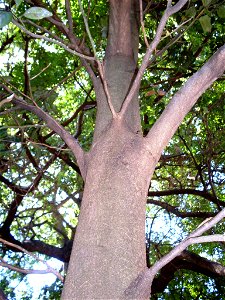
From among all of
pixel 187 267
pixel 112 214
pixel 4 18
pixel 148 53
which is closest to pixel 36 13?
pixel 4 18

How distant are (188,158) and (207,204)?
1.44m

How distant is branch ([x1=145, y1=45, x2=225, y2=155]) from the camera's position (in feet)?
5.20

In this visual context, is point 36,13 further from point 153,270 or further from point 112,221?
point 153,270

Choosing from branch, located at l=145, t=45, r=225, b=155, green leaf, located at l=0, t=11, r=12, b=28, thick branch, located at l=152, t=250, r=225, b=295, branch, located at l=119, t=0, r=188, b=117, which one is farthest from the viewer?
thick branch, located at l=152, t=250, r=225, b=295

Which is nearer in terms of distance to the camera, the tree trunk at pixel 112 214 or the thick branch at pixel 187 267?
the tree trunk at pixel 112 214

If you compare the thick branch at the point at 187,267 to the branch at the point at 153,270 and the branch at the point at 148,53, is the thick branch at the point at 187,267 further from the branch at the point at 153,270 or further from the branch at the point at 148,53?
the branch at the point at 153,270

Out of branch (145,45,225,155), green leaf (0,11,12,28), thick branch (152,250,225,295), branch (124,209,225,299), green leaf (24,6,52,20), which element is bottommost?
branch (124,209,225,299)

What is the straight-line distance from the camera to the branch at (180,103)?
5.20 ft

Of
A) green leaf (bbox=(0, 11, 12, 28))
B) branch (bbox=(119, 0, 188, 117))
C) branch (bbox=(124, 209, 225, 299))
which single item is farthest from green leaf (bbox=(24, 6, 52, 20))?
branch (bbox=(124, 209, 225, 299))

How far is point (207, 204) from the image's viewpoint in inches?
263

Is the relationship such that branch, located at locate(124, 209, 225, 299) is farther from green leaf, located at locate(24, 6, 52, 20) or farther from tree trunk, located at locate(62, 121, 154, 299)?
green leaf, located at locate(24, 6, 52, 20)

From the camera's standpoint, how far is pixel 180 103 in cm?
163

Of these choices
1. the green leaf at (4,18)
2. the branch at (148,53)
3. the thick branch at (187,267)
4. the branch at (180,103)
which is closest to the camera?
the green leaf at (4,18)

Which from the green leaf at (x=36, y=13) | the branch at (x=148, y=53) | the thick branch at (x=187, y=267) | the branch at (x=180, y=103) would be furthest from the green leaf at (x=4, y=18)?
the thick branch at (x=187, y=267)
